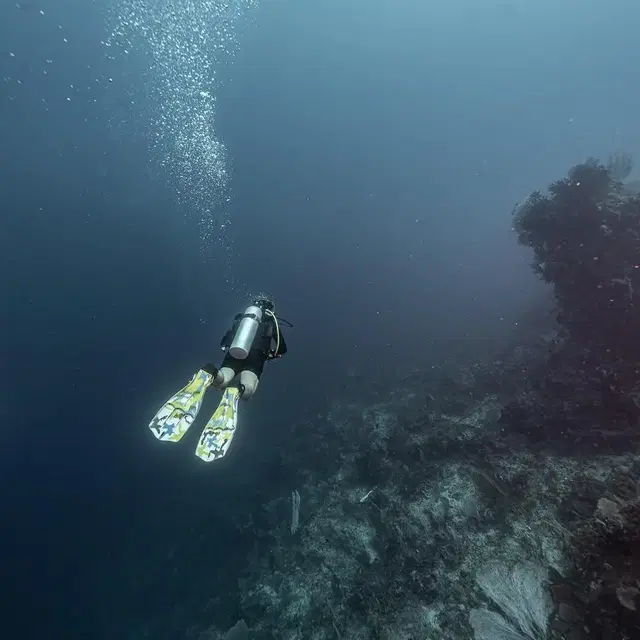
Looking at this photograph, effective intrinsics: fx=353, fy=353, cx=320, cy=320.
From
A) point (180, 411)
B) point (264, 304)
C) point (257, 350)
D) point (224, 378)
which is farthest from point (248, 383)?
point (264, 304)

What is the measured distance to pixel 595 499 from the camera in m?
7.50

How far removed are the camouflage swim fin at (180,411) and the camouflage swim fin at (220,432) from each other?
1.09 ft

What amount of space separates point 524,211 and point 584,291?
4.21 m

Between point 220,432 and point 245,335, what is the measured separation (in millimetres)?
1659

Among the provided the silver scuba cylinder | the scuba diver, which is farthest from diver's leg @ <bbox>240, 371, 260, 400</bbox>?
the silver scuba cylinder

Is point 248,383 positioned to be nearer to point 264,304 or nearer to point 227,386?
point 227,386

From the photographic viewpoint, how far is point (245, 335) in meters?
6.21

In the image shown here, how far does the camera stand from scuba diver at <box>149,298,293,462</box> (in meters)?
5.51

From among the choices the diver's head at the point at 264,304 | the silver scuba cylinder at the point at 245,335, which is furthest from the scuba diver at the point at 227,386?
the diver's head at the point at 264,304

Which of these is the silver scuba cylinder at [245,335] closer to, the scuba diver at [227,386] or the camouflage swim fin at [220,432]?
the scuba diver at [227,386]

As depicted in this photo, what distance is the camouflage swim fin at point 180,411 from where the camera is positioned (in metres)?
5.54

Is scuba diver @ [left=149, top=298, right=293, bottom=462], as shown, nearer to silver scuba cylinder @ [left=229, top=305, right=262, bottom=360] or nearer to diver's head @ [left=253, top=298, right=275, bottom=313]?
silver scuba cylinder @ [left=229, top=305, right=262, bottom=360]

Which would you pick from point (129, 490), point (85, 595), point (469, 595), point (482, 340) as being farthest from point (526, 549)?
point (129, 490)

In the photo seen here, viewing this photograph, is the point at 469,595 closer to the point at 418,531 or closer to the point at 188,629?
the point at 418,531
